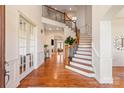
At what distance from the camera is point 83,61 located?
695 centimetres

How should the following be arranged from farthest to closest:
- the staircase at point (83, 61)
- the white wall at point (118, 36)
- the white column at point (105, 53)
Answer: the white wall at point (118, 36)
the staircase at point (83, 61)
the white column at point (105, 53)

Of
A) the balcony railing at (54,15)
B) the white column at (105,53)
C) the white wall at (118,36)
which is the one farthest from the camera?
the balcony railing at (54,15)

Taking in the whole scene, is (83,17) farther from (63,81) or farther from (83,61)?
(63,81)

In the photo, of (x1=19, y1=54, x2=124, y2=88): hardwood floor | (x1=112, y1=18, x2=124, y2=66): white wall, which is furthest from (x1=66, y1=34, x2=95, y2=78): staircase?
(x1=112, y1=18, x2=124, y2=66): white wall

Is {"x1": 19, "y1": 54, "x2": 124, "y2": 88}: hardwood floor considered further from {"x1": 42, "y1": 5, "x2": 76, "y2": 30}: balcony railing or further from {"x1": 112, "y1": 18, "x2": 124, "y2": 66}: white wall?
{"x1": 42, "y1": 5, "x2": 76, "y2": 30}: balcony railing

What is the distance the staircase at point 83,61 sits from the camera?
598cm

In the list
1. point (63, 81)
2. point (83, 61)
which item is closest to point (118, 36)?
point (83, 61)

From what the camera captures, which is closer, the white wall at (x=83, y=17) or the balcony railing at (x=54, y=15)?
the balcony railing at (x=54, y=15)

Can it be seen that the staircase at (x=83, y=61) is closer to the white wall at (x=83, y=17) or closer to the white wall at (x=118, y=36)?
the white wall at (x=118, y=36)

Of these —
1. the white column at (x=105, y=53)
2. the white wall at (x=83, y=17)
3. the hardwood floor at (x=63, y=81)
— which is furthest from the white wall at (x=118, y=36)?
the white wall at (x=83, y=17)

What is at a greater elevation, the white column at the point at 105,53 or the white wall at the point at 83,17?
the white wall at the point at 83,17

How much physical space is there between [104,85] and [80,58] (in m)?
2.90
